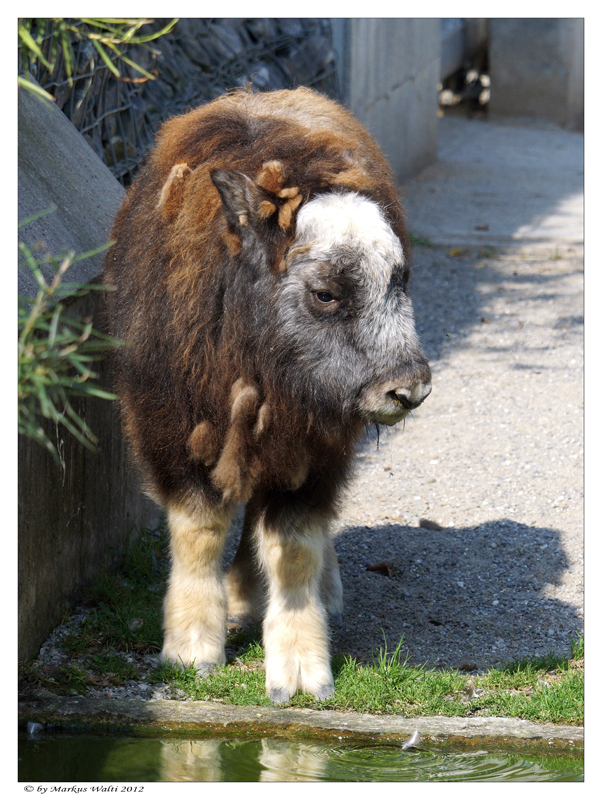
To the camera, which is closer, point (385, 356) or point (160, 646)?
point (385, 356)

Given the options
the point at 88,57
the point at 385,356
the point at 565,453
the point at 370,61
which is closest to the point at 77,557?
the point at 385,356

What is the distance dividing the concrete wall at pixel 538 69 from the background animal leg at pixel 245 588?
13685mm

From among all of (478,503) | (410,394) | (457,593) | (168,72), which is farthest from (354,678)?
(168,72)

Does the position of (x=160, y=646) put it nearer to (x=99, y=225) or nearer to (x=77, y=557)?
(x=77, y=557)

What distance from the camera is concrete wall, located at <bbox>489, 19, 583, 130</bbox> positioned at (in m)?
15.8

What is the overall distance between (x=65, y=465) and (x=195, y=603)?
87cm

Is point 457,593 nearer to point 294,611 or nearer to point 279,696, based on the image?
point 294,611

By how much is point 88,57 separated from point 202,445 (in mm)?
2950

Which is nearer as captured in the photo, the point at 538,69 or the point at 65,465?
the point at 65,465

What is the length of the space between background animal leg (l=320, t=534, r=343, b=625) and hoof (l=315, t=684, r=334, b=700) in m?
0.65

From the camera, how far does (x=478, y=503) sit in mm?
5797

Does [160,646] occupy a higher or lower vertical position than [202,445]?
lower
